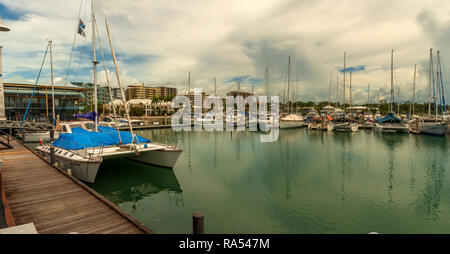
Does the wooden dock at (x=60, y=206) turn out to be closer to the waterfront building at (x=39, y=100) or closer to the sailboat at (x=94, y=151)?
the sailboat at (x=94, y=151)

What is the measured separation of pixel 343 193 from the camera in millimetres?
13656

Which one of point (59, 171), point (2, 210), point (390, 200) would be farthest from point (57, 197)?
point (390, 200)

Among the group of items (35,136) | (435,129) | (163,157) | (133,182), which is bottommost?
(133,182)

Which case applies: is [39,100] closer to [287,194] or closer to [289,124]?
[289,124]

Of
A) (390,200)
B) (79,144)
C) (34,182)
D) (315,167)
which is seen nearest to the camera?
(34,182)

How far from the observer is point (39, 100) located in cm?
5822

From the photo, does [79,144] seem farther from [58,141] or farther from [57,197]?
[57,197]

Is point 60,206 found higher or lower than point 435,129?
lower

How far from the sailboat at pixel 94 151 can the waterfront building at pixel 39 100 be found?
41.7 m

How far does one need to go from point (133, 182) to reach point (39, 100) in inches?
2319

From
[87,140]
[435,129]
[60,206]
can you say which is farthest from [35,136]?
[435,129]

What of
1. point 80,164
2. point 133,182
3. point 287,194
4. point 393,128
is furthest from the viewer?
point 393,128

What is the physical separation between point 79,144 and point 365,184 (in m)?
18.5

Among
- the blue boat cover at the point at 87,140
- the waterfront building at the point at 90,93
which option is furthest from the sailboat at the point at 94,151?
the waterfront building at the point at 90,93
